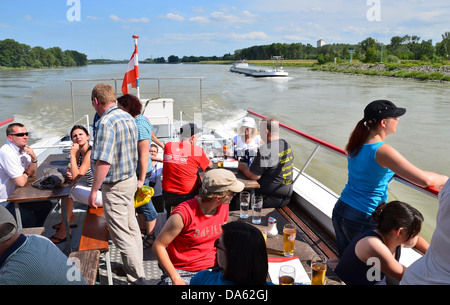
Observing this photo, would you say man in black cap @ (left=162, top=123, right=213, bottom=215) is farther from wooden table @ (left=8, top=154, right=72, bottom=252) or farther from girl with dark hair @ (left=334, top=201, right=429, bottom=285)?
girl with dark hair @ (left=334, top=201, right=429, bottom=285)

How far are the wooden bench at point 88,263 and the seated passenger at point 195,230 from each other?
0.33 metres

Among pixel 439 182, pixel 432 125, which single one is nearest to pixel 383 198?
pixel 439 182

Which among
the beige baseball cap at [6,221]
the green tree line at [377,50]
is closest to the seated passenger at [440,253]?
the beige baseball cap at [6,221]

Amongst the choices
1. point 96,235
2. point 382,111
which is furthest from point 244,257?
point 96,235

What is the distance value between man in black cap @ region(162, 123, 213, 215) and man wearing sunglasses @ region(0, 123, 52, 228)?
3.79 ft

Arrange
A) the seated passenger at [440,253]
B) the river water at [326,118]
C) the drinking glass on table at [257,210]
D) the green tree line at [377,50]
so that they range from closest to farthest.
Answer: the seated passenger at [440,253] < the drinking glass on table at [257,210] < the river water at [326,118] < the green tree line at [377,50]

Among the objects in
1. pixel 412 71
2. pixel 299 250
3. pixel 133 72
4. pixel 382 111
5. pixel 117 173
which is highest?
pixel 412 71

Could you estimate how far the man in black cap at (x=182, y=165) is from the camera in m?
2.85

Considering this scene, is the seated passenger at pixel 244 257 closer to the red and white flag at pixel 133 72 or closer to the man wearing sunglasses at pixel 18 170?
the man wearing sunglasses at pixel 18 170

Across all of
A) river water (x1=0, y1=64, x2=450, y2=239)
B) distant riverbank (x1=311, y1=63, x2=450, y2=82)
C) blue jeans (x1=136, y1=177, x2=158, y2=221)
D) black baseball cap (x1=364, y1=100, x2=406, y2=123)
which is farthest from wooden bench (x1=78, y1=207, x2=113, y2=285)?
distant riverbank (x1=311, y1=63, x2=450, y2=82)

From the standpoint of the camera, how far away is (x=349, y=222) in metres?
1.95

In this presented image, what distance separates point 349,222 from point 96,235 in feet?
5.36

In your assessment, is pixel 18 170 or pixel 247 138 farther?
pixel 247 138

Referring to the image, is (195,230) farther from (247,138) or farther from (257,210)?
(247,138)
